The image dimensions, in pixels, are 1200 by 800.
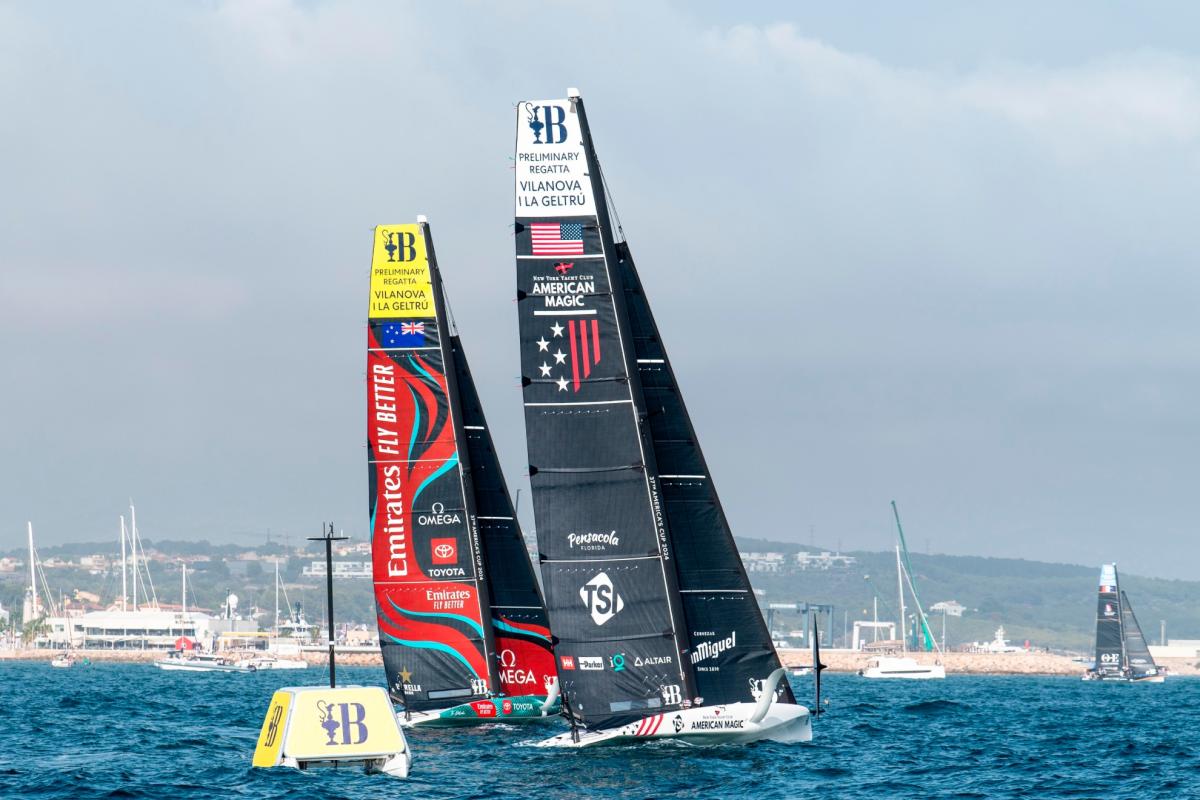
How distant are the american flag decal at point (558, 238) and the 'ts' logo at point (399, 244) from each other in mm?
8824

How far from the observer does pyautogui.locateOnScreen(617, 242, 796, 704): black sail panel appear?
1209 inches

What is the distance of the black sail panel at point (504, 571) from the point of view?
127 ft

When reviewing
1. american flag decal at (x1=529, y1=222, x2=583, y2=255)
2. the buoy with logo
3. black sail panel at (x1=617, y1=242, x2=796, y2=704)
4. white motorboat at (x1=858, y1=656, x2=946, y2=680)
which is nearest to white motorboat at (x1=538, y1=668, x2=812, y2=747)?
black sail panel at (x1=617, y1=242, x2=796, y2=704)

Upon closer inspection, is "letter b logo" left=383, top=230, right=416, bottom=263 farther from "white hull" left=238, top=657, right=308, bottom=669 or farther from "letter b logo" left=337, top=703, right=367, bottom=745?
"white hull" left=238, top=657, right=308, bottom=669

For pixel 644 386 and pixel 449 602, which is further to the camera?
pixel 449 602

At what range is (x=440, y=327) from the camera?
38.8 meters

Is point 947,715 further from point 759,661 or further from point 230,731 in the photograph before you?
point 759,661

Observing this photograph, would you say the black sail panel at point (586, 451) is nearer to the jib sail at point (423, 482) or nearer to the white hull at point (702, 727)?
the white hull at point (702, 727)

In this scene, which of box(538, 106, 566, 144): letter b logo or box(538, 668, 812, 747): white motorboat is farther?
box(538, 106, 566, 144): letter b logo

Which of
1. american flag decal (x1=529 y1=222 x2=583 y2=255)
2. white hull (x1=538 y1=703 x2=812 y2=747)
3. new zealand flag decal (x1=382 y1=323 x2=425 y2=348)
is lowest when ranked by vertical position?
white hull (x1=538 y1=703 x2=812 y2=747)

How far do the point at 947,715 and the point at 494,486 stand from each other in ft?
91.5

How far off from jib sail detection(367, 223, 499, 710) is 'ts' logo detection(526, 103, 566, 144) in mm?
8839

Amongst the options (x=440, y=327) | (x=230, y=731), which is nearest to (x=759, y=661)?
(x=440, y=327)

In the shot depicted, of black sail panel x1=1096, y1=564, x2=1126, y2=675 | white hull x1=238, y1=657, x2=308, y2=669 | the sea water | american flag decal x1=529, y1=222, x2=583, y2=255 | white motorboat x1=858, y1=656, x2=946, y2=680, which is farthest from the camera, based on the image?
white hull x1=238, y1=657, x2=308, y2=669
